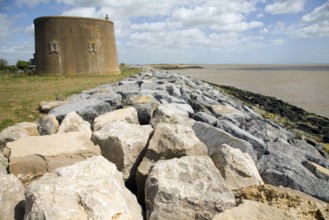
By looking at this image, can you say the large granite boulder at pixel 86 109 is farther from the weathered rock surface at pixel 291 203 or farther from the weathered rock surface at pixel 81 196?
the weathered rock surface at pixel 291 203

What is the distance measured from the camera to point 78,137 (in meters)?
3.23

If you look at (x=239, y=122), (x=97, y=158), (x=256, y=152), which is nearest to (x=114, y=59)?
(x=239, y=122)

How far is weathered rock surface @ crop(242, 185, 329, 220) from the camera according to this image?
216cm

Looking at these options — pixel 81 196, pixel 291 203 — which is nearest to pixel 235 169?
pixel 291 203

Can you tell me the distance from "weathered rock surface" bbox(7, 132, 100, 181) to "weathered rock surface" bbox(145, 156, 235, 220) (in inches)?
33.7

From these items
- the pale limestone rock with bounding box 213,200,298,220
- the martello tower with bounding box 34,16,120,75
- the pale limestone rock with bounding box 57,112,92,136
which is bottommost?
the pale limestone rock with bounding box 213,200,298,220

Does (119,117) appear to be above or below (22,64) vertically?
below

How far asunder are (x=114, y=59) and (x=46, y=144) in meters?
15.0

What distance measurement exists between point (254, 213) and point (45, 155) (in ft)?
6.41

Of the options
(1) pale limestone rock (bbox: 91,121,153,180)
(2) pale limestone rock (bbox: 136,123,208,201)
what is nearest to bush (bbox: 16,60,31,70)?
(1) pale limestone rock (bbox: 91,121,153,180)

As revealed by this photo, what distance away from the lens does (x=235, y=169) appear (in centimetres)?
284

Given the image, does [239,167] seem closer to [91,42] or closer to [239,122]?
[239,122]

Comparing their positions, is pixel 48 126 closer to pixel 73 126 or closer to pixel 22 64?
pixel 73 126

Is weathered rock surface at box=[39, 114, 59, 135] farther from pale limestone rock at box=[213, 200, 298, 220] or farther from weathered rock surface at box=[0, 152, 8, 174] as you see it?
pale limestone rock at box=[213, 200, 298, 220]
